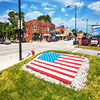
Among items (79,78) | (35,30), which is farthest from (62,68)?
(35,30)

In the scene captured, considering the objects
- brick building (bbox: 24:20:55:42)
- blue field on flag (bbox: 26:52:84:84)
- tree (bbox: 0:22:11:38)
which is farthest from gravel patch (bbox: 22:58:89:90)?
tree (bbox: 0:22:11:38)

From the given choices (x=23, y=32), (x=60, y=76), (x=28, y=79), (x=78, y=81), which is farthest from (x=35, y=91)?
(x=23, y=32)

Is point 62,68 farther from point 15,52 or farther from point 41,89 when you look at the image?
point 15,52

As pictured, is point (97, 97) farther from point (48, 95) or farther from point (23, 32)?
point (23, 32)

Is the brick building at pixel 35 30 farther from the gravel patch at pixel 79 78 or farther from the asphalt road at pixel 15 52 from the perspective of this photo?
the gravel patch at pixel 79 78

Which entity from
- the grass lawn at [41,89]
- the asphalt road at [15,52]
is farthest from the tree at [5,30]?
the grass lawn at [41,89]

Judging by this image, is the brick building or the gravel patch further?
the brick building

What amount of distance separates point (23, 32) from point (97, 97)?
4689 centimetres

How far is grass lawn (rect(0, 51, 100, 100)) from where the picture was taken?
161 inches

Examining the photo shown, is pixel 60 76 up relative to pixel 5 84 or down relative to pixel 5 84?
up

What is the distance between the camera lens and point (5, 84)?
203 inches

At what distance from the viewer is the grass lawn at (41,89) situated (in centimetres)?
409

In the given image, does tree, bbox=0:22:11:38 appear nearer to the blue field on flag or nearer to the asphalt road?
the asphalt road

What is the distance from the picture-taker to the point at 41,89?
462 centimetres
